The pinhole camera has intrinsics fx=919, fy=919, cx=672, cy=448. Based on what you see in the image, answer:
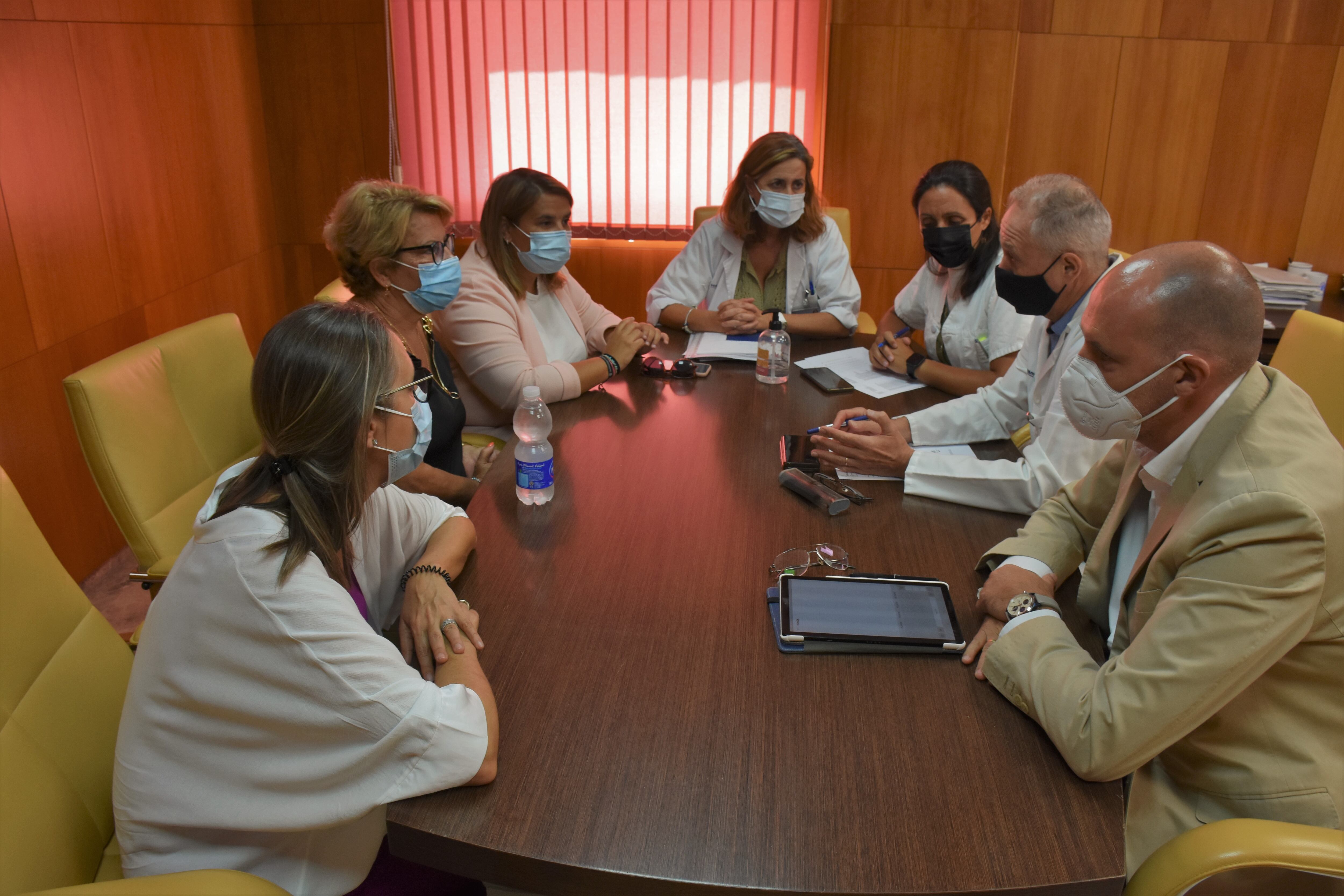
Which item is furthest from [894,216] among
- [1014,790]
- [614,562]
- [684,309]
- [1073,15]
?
[1014,790]

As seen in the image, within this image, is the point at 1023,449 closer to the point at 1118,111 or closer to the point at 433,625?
the point at 433,625

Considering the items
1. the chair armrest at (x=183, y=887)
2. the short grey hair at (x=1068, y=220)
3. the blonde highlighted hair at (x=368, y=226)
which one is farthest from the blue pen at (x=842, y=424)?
the chair armrest at (x=183, y=887)

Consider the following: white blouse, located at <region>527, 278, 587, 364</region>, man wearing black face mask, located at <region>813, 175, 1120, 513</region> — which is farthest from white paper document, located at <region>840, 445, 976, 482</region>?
white blouse, located at <region>527, 278, 587, 364</region>

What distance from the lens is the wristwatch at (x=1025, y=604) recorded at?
4.83 ft

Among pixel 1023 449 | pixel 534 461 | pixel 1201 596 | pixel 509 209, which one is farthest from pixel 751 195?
pixel 1201 596

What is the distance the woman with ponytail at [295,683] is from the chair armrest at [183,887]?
135 mm

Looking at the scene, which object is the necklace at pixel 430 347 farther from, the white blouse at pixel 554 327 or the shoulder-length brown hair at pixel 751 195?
the shoulder-length brown hair at pixel 751 195

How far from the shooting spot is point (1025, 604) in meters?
1.48

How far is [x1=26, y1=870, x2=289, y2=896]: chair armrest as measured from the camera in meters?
0.99

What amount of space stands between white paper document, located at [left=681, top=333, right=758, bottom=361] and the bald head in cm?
174

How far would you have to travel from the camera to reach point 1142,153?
14.6 feet

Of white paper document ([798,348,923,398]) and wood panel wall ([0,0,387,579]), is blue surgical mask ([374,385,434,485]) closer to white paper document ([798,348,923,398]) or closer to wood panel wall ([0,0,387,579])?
white paper document ([798,348,923,398])

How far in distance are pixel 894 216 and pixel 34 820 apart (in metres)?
4.17

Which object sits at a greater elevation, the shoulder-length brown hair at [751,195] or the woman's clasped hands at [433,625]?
the shoulder-length brown hair at [751,195]
